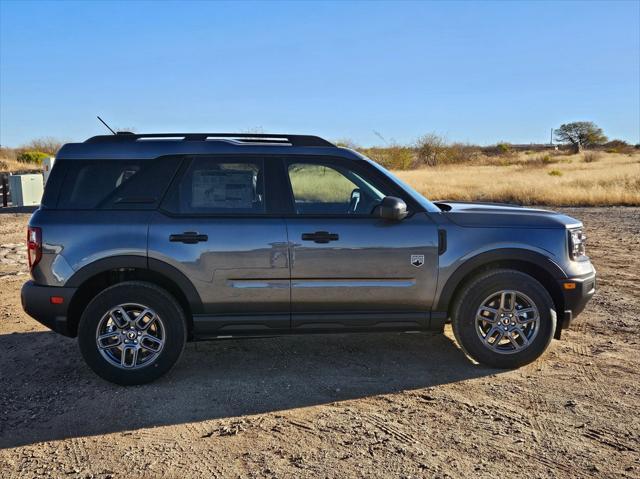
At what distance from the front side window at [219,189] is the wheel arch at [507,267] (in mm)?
1628

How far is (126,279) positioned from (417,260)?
232 centimetres

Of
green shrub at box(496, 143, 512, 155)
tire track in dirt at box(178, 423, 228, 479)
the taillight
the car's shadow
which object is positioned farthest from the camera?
green shrub at box(496, 143, 512, 155)

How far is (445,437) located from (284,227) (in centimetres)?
193

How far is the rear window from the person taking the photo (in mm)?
4625

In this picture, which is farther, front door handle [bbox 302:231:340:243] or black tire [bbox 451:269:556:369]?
black tire [bbox 451:269:556:369]

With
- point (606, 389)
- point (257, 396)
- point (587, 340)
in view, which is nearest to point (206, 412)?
point (257, 396)

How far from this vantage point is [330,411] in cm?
415

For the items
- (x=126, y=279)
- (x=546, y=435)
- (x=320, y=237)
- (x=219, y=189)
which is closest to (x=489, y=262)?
(x=320, y=237)

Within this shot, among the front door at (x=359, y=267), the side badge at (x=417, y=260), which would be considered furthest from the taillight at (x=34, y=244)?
the side badge at (x=417, y=260)

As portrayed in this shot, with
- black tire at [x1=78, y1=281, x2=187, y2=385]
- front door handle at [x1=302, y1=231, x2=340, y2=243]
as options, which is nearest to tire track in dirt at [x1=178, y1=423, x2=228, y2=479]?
black tire at [x1=78, y1=281, x2=187, y2=385]

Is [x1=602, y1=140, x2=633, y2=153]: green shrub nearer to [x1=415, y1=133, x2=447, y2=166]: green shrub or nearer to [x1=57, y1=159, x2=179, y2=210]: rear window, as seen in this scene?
[x1=415, y1=133, x2=447, y2=166]: green shrub

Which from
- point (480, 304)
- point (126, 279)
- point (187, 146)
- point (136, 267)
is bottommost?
point (480, 304)

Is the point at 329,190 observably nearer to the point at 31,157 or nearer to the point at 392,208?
the point at 392,208

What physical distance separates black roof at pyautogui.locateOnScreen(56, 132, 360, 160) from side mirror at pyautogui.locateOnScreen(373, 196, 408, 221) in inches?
20.0
